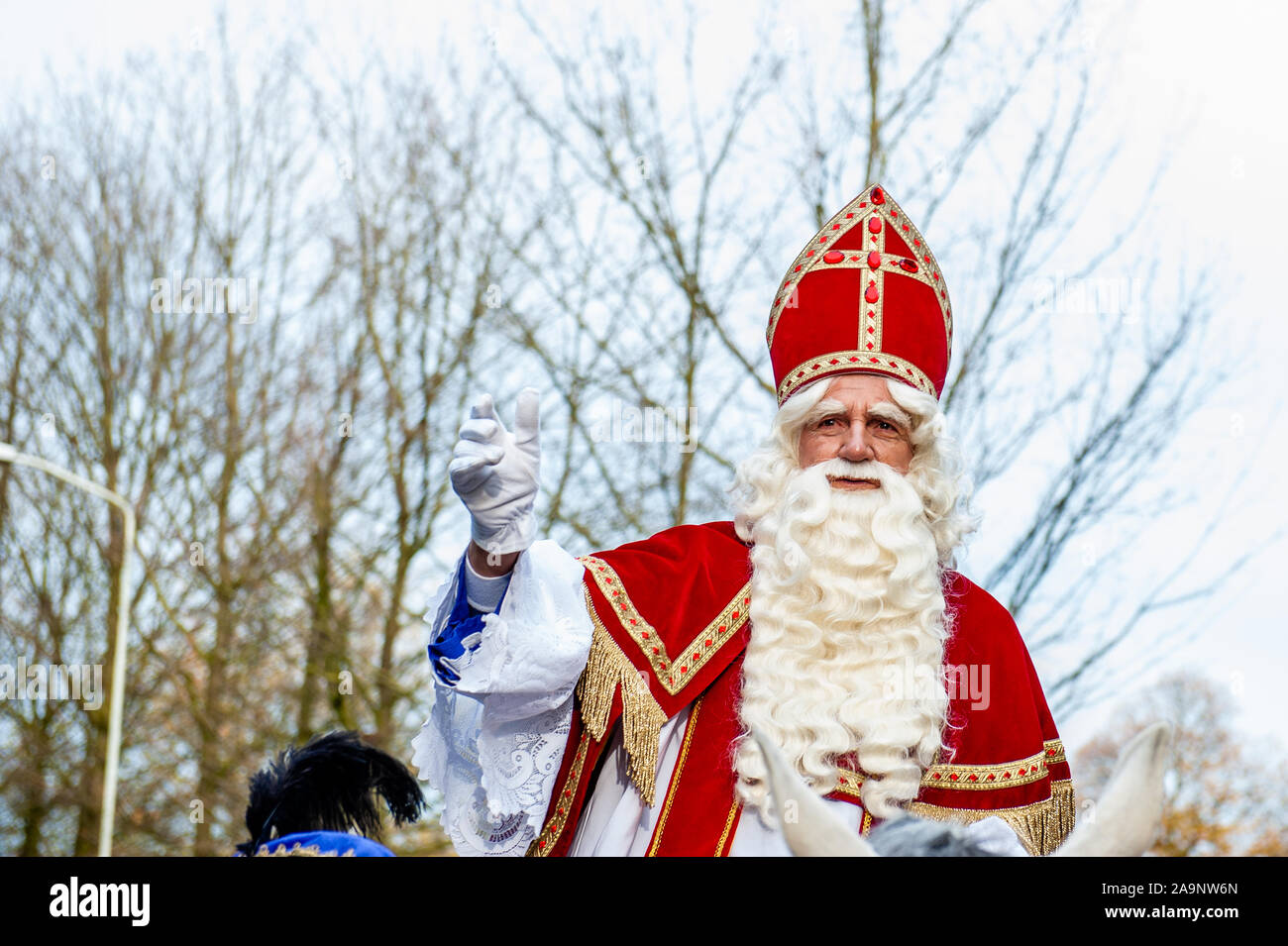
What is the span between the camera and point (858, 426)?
3898mm

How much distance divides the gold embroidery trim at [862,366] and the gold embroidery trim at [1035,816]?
3.61 ft

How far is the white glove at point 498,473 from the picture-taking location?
3.03 meters

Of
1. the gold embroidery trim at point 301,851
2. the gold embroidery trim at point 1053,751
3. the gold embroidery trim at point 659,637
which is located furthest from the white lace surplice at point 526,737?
the gold embroidery trim at point 1053,751

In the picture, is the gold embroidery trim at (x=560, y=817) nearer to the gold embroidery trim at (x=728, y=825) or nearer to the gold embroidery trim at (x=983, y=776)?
the gold embroidery trim at (x=728, y=825)

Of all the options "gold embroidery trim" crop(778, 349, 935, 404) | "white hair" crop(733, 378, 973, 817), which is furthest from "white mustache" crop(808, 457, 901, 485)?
"gold embroidery trim" crop(778, 349, 935, 404)

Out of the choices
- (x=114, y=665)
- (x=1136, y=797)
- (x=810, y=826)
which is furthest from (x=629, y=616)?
(x=114, y=665)

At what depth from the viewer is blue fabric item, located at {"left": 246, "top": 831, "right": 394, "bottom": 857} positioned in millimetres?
3219

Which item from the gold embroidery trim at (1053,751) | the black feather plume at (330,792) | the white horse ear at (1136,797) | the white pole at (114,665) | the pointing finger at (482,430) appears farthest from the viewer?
the white pole at (114,665)

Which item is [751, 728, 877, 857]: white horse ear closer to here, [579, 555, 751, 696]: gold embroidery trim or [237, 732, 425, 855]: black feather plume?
[579, 555, 751, 696]: gold embroidery trim

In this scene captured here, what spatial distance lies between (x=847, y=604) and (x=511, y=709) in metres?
0.90

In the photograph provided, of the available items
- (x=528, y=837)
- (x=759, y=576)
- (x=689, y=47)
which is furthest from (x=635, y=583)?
(x=689, y=47)

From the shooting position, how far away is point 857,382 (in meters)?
3.96
